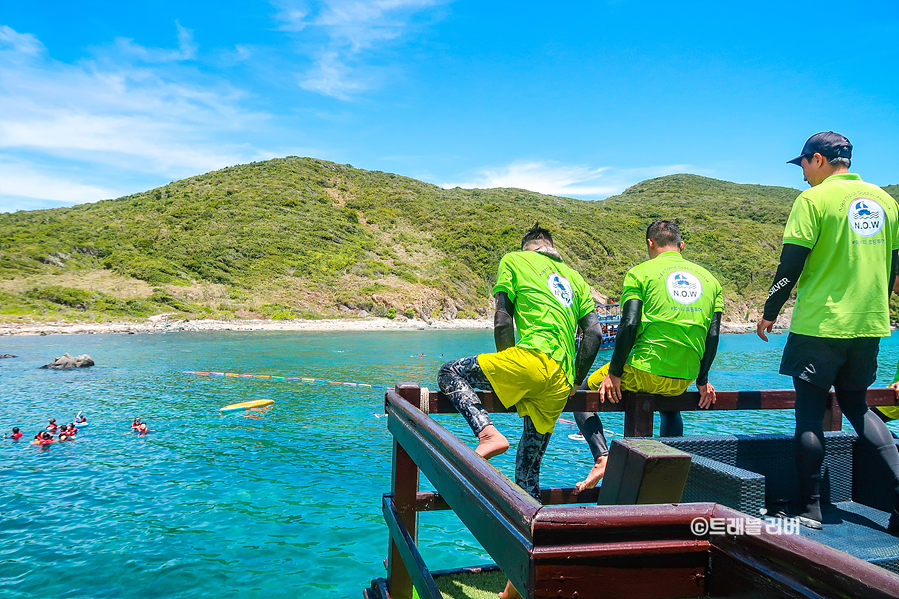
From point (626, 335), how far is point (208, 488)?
23.7 feet

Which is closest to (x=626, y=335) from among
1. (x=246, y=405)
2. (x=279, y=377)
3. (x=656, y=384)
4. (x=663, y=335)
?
(x=663, y=335)

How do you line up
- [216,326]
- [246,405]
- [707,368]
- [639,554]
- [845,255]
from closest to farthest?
[639,554], [845,255], [707,368], [246,405], [216,326]

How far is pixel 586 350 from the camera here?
3322 mm

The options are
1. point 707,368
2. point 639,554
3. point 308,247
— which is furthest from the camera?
point 308,247

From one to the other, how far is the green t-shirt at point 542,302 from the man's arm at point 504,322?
0.10 ft

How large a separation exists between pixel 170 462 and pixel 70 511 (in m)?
2.41

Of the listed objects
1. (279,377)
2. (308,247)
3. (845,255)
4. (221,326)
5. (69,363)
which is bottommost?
(279,377)

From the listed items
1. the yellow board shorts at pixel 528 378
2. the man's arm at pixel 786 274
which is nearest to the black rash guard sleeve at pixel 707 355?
the man's arm at pixel 786 274

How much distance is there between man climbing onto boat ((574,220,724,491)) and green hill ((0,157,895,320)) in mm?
49510

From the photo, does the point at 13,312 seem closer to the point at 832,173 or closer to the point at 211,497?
the point at 211,497

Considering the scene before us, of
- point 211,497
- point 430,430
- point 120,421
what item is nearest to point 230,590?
point 211,497

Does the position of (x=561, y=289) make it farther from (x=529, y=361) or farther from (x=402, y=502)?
(x=402, y=502)

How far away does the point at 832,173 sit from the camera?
9.95 ft

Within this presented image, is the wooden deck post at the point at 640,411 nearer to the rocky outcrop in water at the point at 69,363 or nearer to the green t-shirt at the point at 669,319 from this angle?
the green t-shirt at the point at 669,319
